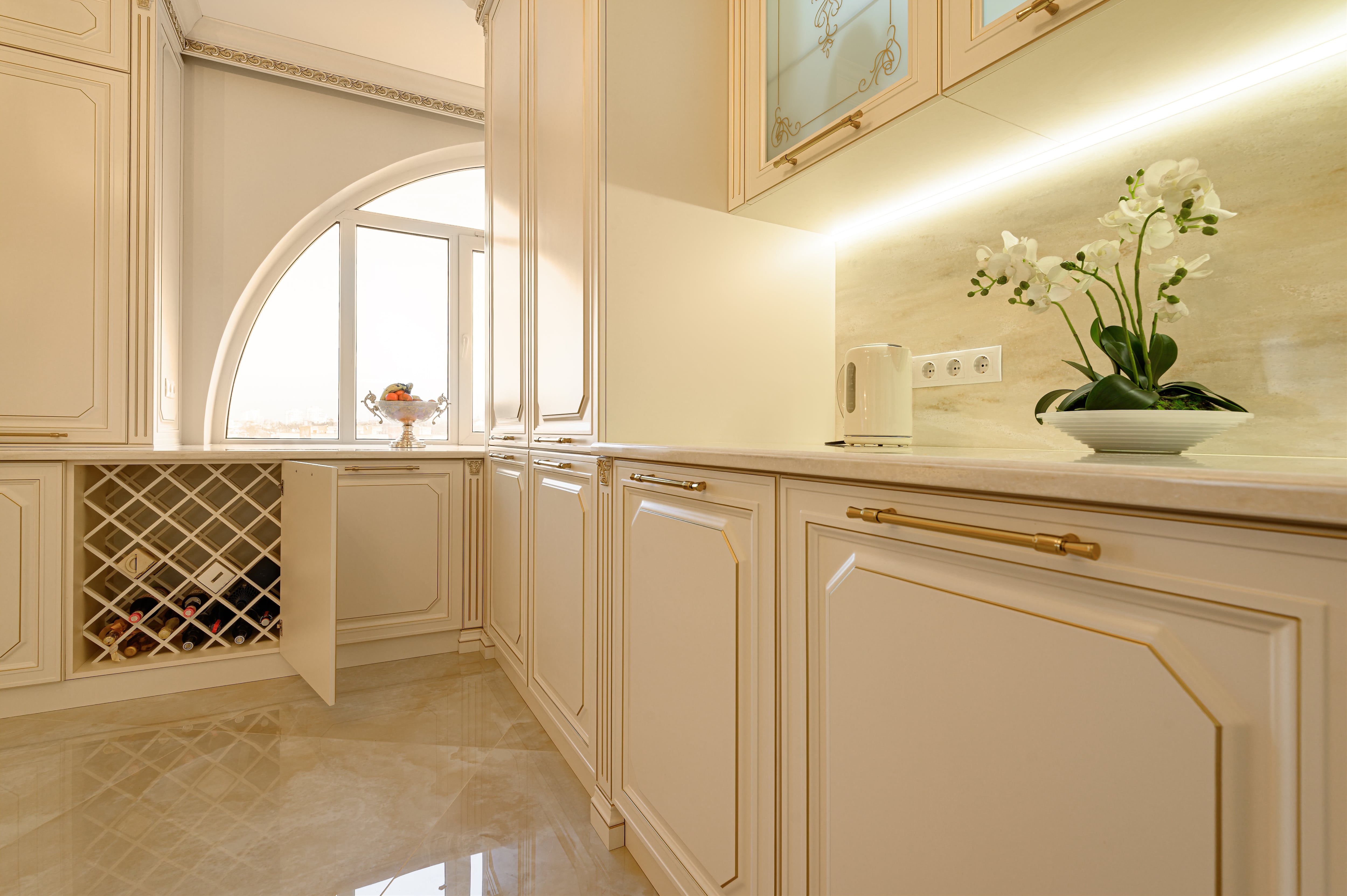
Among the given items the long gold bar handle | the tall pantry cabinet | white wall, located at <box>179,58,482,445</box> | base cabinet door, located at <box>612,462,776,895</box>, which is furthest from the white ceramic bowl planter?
white wall, located at <box>179,58,482,445</box>

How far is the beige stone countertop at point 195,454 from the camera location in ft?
6.81

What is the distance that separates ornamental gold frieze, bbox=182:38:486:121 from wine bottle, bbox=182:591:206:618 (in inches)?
91.9

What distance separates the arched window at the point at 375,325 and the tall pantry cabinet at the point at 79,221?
0.73 m

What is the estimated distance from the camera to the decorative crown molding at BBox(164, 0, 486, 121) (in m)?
2.81

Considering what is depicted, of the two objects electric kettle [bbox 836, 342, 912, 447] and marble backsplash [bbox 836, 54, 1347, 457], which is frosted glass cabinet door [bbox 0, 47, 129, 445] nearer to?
electric kettle [bbox 836, 342, 912, 447]

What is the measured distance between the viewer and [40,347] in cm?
216

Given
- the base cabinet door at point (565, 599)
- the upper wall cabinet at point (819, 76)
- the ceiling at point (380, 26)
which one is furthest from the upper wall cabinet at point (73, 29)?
the upper wall cabinet at point (819, 76)

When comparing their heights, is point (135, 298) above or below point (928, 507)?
above

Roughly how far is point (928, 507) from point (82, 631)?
9.48ft

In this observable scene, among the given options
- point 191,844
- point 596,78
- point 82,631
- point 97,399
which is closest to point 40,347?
point 97,399

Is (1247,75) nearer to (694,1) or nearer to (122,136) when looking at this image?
(694,1)

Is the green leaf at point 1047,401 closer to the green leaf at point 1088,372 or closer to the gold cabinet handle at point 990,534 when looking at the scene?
the green leaf at point 1088,372

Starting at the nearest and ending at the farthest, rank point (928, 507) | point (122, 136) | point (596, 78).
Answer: point (928, 507)
point (596, 78)
point (122, 136)

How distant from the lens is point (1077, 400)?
848 mm
